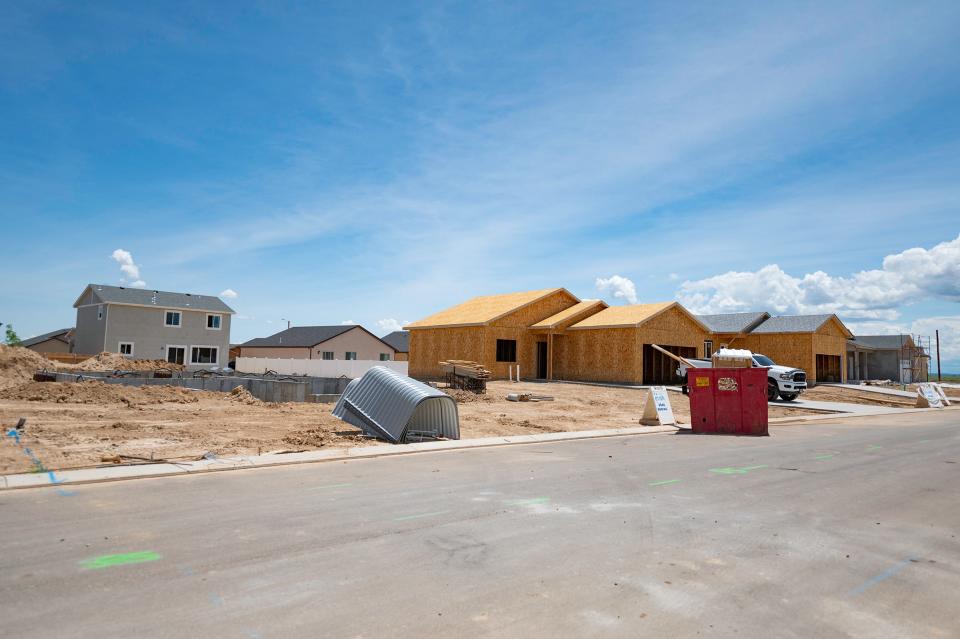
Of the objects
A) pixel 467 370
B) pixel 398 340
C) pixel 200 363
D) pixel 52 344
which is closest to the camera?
pixel 467 370

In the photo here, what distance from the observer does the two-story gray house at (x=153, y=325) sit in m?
44.9

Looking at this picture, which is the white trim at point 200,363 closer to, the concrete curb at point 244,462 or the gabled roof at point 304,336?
the gabled roof at point 304,336

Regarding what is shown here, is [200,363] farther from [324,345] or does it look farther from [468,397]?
[468,397]

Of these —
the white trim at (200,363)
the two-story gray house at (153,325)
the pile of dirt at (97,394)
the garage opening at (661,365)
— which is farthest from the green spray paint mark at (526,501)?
the white trim at (200,363)

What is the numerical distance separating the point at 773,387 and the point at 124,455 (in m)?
27.1

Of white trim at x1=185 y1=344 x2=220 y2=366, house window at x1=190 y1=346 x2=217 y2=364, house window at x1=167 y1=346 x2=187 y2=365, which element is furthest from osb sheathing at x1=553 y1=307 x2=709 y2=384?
house window at x1=167 y1=346 x2=187 y2=365

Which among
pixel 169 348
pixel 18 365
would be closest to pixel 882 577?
pixel 18 365

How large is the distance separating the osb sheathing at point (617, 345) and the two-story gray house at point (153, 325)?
1070 inches

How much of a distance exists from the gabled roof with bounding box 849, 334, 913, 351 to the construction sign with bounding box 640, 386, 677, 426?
4543cm

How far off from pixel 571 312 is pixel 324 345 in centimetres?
2730

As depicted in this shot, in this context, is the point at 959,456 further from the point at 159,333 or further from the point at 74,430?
the point at 159,333

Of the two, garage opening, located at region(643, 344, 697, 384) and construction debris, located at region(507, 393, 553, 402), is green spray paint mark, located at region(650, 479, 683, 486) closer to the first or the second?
construction debris, located at region(507, 393, 553, 402)

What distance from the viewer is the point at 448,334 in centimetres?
3841

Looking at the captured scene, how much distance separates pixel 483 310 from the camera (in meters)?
A: 39.2
